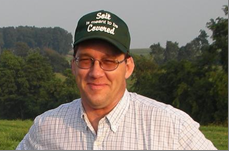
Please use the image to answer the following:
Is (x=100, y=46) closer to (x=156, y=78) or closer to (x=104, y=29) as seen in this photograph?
(x=104, y=29)

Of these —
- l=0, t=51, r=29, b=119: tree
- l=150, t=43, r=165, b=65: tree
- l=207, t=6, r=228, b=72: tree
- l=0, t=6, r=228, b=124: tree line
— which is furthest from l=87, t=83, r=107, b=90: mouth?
l=150, t=43, r=165, b=65: tree

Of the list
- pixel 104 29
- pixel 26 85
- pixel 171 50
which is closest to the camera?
pixel 104 29

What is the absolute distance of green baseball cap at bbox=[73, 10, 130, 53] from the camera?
85.7 inches

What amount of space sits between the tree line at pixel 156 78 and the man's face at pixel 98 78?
28.6m

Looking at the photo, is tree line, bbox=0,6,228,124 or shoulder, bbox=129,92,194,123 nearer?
shoulder, bbox=129,92,194,123

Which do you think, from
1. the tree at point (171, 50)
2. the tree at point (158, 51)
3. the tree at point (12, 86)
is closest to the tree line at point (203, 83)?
the tree at point (12, 86)

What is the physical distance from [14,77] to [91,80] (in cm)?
6355

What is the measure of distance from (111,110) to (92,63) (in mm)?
240

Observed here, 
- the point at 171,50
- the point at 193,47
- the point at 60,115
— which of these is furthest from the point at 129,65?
the point at 171,50

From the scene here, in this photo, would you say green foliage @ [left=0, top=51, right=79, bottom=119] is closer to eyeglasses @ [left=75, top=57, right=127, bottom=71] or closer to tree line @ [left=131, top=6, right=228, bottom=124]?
tree line @ [left=131, top=6, right=228, bottom=124]

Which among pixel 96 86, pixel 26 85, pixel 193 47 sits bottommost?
pixel 96 86

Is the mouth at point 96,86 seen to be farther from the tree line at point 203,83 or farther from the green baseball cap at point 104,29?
the tree line at point 203,83

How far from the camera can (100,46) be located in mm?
2207

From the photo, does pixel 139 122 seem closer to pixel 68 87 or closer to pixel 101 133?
pixel 101 133
